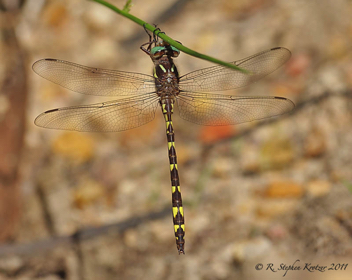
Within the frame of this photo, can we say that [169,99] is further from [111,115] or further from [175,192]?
[175,192]

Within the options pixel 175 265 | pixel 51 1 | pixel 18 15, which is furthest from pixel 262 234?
pixel 51 1

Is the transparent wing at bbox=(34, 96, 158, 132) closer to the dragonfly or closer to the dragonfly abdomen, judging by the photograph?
the dragonfly

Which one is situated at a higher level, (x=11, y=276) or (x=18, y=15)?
(x=18, y=15)

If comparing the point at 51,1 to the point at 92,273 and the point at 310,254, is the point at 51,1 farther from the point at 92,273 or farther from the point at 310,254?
the point at 310,254

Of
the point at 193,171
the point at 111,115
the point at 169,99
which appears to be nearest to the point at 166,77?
the point at 169,99

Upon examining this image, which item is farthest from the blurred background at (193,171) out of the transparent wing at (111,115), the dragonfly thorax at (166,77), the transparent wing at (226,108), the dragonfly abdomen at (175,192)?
the dragonfly thorax at (166,77)

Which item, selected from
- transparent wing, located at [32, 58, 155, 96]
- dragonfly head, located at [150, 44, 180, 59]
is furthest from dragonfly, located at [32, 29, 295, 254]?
dragonfly head, located at [150, 44, 180, 59]
